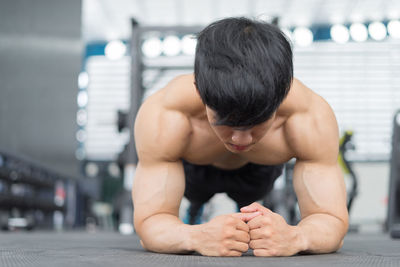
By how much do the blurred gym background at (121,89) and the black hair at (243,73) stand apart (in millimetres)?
227

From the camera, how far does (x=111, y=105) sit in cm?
982

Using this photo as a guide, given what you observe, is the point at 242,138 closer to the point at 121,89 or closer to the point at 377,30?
the point at 377,30

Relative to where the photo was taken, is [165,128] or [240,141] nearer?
[240,141]

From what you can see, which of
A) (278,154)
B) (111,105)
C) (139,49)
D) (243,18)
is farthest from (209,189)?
(111,105)

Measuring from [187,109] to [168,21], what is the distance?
26.2 ft

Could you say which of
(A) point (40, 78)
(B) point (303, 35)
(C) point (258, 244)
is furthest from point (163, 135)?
(B) point (303, 35)

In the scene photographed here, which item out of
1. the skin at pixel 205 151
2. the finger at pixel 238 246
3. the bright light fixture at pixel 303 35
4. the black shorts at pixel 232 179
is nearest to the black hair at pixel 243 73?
the skin at pixel 205 151

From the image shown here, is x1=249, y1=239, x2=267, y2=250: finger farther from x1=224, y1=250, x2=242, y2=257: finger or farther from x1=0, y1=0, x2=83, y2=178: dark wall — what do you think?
x1=0, y1=0, x2=83, y2=178: dark wall

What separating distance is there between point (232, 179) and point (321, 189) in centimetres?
55

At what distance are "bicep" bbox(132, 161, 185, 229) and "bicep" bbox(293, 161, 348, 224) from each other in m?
0.28

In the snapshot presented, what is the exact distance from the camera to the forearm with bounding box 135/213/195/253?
966 millimetres

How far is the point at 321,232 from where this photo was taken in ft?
3.33

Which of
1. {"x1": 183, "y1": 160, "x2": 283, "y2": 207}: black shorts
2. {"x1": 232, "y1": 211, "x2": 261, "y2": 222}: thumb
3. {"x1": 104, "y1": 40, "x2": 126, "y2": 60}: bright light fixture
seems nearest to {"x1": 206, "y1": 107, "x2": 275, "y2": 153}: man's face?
{"x1": 232, "y1": 211, "x2": 261, "y2": 222}: thumb

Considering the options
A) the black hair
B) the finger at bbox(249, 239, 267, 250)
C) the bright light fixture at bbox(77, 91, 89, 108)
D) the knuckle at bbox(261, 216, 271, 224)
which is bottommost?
the finger at bbox(249, 239, 267, 250)
